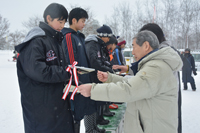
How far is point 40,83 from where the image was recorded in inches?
63.1

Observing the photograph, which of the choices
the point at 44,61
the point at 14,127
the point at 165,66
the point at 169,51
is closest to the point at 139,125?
the point at 165,66

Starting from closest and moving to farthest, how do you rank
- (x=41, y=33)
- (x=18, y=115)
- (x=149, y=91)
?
(x=149, y=91) < (x=41, y=33) < (x=18, y=115)

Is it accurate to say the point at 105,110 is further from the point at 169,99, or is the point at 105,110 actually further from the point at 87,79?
the point at 169,99

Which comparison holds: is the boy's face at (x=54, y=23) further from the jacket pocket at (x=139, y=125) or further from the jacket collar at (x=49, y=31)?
the jacket pocket at (x=139, y=125)

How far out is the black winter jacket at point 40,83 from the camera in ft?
5.04

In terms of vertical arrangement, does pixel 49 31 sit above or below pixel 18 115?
above

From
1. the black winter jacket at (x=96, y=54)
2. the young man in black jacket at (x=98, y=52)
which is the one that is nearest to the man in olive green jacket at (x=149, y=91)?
the young man in black jacket at (x=98, y=52)

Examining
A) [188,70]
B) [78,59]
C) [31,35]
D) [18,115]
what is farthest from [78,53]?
[188,70]

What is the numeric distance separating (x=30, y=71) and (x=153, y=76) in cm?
118

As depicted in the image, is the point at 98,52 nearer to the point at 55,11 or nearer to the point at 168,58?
the point at 55,11

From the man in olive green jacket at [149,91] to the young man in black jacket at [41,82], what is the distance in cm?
33

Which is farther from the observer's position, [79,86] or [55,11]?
[55,11]

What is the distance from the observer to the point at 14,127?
3742mm

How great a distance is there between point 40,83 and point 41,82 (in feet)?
0.05
